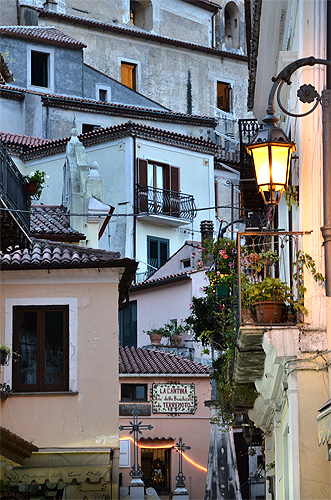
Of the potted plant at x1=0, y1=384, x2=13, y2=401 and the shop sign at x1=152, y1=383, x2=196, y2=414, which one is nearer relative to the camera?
the potted plant at x1=0, y1=384, x2=13, y2=401

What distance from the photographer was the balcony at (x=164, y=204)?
134ft

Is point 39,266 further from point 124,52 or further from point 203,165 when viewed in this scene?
point 124,52

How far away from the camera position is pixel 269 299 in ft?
33.9

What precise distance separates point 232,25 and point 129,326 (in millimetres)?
27840

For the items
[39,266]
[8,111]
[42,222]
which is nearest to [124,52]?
[8,111]

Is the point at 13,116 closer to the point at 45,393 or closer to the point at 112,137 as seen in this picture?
the point at 112,137

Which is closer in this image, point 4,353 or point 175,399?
point 4,353

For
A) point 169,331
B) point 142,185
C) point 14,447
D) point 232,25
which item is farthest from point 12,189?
point 232,25

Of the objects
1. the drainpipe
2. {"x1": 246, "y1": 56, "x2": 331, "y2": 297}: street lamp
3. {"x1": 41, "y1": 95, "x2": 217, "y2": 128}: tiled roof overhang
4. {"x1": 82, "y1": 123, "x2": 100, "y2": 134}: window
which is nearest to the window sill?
{"x1": 246, "y1": 56, "x2": 331, "y2": 297}: street lamp

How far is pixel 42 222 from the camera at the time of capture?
23.5 m

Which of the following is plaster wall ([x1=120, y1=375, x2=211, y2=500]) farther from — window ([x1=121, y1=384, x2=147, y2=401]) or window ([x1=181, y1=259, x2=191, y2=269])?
window ([x1=181, y1=259, x2=191, y2=269])

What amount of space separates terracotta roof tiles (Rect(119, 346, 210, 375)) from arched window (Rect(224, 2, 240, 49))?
1267 inches

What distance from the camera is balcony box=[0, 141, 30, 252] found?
16.7 metres

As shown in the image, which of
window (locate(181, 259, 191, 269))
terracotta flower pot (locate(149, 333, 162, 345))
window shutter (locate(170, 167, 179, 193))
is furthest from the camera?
window shutter (locate(170, 167, 179, 193))
